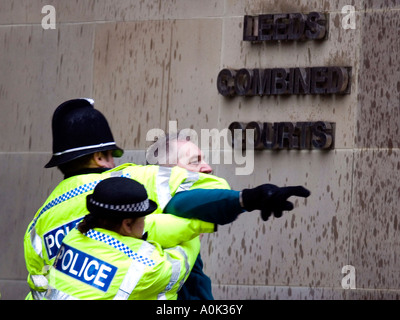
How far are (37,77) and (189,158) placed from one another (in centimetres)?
368

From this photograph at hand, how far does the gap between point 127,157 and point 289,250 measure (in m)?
1.58

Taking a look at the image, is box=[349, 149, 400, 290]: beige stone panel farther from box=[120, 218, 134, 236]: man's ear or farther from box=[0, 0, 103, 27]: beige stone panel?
box=[120, 218, 134, 236]: man's ear

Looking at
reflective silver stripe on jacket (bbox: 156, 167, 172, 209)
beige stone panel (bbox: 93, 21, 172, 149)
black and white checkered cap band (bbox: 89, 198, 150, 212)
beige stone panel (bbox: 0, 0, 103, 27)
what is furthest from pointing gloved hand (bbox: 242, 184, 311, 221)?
beige stone panel (bbox: 0, 0, 103, 27)

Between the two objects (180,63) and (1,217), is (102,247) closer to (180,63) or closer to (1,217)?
(180,63)

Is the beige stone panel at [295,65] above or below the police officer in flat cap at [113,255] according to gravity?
above

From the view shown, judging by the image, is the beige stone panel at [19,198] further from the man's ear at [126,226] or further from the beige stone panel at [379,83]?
the man's ear at [126,226]

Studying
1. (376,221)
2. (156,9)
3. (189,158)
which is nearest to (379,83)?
(376,221)

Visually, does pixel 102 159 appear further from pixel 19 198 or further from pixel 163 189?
pixel 19 198

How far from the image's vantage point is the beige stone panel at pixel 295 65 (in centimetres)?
750

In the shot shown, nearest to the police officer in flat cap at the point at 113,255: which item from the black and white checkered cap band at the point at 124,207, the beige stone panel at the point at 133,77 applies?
the black and white checkered cap band at the point at 124,207

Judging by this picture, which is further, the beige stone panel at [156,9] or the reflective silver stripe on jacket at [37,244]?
the beige stone panel at [156,9]

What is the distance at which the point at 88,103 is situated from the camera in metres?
5.60

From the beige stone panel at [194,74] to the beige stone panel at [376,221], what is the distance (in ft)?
4.32

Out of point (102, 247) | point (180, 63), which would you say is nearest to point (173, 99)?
point (180, 63)
